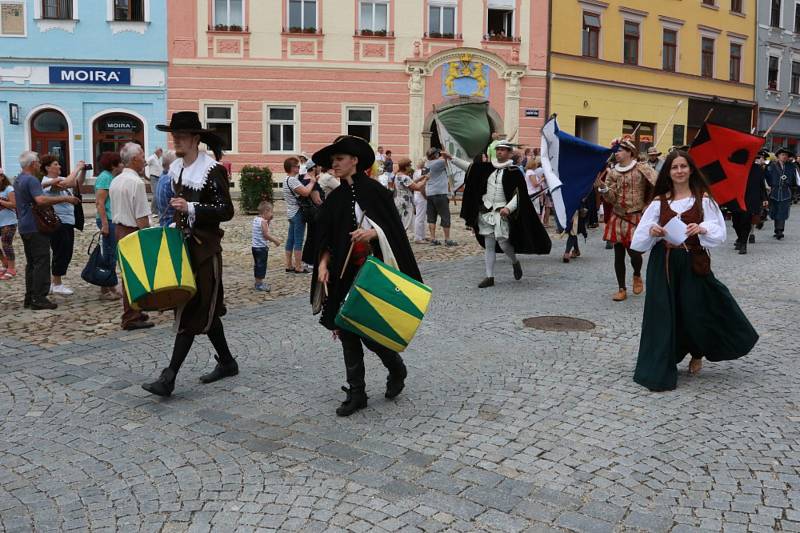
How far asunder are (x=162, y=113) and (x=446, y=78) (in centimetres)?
960

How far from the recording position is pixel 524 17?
28.8 m

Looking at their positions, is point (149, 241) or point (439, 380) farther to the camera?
point (439, 380)

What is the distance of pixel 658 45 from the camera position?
110 ft

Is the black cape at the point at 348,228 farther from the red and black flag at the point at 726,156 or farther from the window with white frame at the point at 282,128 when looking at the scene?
the window with white frame at the point at 282,128

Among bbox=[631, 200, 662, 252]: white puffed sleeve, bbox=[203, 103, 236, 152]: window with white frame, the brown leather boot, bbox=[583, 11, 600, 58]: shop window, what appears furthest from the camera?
bbox=[583, 11, 600, 58]: shop window

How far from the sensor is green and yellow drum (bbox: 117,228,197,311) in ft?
17.3

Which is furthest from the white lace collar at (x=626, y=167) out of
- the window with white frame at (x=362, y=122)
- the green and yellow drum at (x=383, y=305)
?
the window with white frame at (x=362, y=122)

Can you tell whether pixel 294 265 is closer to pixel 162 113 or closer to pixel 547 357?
pixel 547 357

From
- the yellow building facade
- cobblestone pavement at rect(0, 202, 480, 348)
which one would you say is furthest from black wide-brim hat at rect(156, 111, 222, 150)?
the yellow building facade

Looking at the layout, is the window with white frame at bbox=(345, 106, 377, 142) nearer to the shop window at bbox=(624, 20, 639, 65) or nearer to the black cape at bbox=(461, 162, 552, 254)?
the shop window at bbox=(624, 20, 639, 65)

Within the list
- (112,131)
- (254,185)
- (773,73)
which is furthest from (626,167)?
(773,73)

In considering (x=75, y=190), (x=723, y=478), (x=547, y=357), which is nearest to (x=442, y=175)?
(x=75, y=190)

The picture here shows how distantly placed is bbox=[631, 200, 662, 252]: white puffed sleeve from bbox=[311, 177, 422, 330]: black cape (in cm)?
175

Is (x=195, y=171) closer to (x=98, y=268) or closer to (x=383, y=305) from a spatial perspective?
(x=383, y=305)
